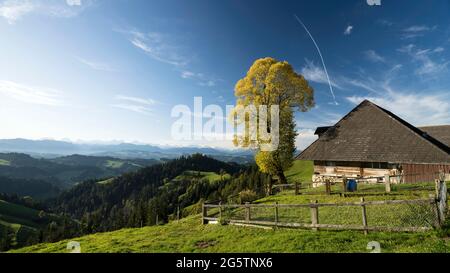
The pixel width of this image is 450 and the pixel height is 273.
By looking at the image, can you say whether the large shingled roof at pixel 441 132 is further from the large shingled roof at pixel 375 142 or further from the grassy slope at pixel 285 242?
the grassy slope at pixel 285 242

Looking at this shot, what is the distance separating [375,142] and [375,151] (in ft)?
4.72

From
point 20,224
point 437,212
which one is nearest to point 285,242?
point 437,212

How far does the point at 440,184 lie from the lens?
35.8ft

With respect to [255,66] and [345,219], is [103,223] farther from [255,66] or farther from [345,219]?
[345,219]

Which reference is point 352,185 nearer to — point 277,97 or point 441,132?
point 277,97

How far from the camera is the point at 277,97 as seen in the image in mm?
29531

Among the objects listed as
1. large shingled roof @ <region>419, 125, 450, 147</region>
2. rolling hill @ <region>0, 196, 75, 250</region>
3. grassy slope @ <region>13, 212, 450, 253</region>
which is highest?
large shingled roof @ <region>419, 125, 450, 147</region>

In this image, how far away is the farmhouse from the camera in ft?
81.9

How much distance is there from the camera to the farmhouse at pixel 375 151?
25.0m

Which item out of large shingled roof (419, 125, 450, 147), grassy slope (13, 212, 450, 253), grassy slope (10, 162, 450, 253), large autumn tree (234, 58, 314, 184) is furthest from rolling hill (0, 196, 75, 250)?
large shingled roof (419, 125, 450, 147)

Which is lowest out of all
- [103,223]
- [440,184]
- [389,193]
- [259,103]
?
[103,223]

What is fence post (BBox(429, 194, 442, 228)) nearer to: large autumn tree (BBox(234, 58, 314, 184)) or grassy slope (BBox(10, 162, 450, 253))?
grassy slope (BBox(10, 162, 450, 253))

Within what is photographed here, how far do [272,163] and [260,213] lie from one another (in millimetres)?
11014
